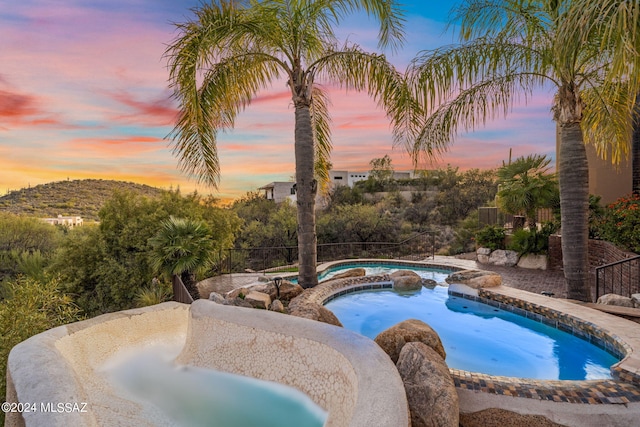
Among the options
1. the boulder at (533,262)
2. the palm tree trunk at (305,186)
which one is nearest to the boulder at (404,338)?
the palm tree trunk at (305,186)

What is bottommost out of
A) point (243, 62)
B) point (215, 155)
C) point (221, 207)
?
point (221, 207)

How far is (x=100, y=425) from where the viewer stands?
324cm

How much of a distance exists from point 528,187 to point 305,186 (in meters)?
8.13

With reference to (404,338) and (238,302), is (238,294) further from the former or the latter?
(404,338)

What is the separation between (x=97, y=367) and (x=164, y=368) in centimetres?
78

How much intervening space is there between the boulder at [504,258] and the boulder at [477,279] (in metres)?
3.51

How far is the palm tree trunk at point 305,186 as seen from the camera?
7344 mm

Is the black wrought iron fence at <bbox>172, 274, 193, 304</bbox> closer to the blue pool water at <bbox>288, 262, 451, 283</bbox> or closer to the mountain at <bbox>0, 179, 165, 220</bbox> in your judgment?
the blue pool water at <bbox>288, 262, 451, 283</bbox>

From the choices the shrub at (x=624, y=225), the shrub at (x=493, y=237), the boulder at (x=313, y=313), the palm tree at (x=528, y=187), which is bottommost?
the boulder at (x=313, y=313)

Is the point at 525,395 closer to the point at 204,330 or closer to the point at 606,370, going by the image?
the point at 606,370

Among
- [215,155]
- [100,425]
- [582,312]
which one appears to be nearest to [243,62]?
[215,155]

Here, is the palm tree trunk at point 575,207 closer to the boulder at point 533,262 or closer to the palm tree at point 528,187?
the boulder at point 533,262

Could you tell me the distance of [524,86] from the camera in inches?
274

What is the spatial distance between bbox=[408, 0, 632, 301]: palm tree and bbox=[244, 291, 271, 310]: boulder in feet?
13.6
